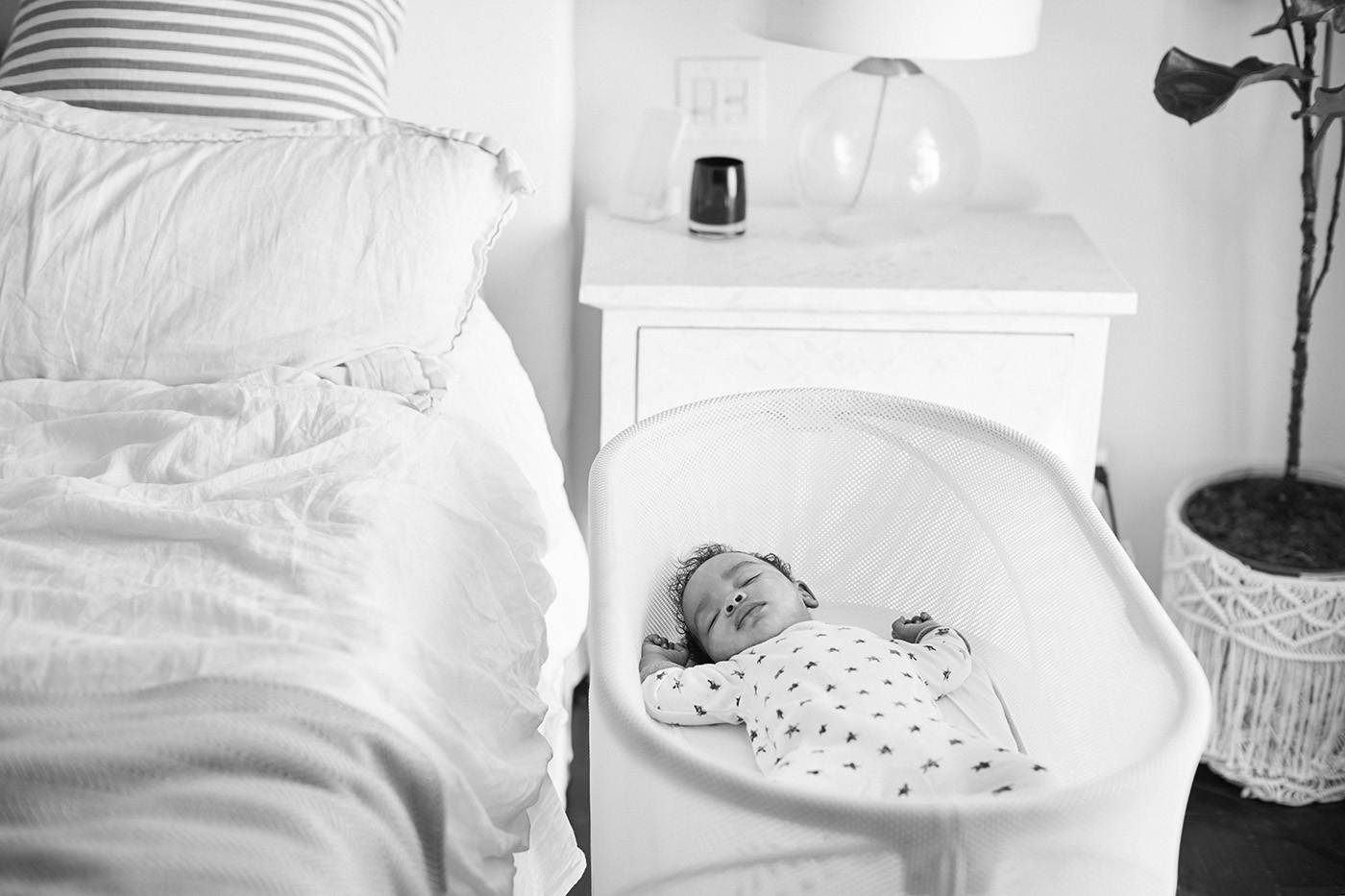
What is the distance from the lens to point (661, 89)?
1919mm

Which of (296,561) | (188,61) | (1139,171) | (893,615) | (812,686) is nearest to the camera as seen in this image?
(296,561)

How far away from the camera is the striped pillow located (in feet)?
4.80

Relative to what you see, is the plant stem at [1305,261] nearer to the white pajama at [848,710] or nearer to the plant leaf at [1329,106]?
the plant leaf at [1329,106]

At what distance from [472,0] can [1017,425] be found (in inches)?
35.6

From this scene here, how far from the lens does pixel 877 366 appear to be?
1.63m

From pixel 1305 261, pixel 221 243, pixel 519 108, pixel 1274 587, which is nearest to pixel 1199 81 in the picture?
pixel 1305 261

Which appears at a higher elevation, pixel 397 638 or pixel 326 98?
pixel 326 98

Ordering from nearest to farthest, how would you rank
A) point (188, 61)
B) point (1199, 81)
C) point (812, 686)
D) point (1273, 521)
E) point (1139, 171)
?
point (812, 686), point (188, 61), point (1199, 81), point (1273, 521), point (1139, 171)

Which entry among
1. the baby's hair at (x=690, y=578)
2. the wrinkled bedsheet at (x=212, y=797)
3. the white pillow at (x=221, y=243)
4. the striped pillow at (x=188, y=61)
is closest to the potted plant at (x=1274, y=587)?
the baby's hair at (x=690, y=578)

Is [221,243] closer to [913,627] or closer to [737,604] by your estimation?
[737,604]

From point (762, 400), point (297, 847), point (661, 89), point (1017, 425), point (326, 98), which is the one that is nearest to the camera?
point (297, 847)

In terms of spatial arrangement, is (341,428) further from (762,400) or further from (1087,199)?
(1087,199)

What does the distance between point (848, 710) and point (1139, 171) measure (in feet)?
3.93

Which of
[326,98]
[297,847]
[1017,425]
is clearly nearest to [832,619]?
[1017,425]
